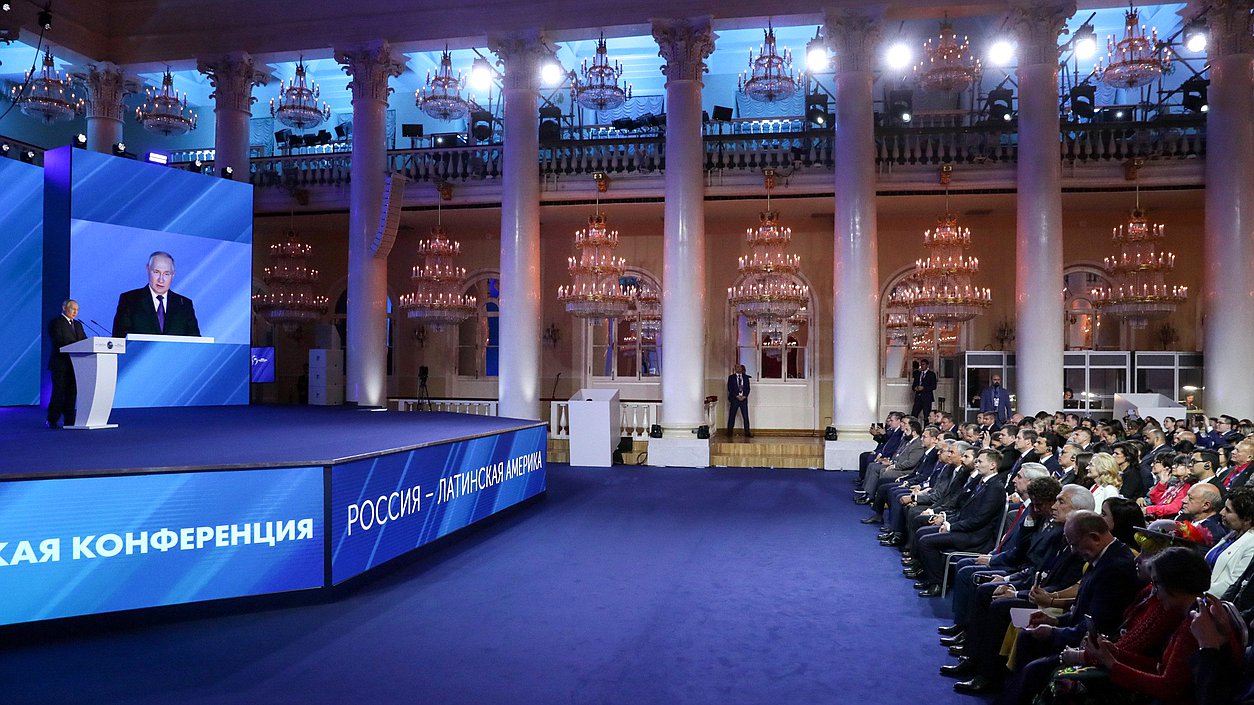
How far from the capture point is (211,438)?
673cm

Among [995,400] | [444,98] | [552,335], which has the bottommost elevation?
[995,400]

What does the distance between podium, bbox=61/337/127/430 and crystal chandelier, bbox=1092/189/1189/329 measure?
1272 centimetres

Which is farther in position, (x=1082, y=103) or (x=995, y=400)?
(x=1082, y=103)

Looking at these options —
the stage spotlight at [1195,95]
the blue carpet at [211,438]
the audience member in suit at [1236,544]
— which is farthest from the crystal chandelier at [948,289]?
the audience member in suit at [1236,544]

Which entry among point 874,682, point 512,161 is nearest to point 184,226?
point 512,161

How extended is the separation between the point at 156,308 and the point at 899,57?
14.1 meters

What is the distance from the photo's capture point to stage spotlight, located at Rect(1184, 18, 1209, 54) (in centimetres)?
1287

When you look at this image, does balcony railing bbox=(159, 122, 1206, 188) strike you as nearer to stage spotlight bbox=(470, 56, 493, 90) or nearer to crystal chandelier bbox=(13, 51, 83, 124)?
stage spotlight bbox=(470, 56, 493, 90)

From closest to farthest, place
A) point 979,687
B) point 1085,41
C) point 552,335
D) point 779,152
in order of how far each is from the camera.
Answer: point 979,687, point 1085,41, point 779,152, point 552,335

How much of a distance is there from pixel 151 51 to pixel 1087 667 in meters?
16.8

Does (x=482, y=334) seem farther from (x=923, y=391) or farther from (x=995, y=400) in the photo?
(x=995, y=400)

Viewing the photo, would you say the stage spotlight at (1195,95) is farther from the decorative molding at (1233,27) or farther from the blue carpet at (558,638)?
the blue carpet at (558,638)

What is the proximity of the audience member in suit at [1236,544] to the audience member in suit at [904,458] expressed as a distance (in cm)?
495

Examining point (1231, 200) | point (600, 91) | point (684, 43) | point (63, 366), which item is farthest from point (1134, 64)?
point (63, 366)
